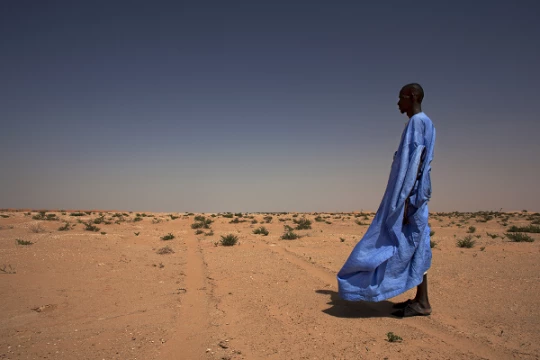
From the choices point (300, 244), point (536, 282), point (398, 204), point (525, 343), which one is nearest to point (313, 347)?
point (398, 204)

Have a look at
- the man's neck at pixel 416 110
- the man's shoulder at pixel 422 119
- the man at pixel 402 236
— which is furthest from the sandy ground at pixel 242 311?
the man's neck at pixel 416 110

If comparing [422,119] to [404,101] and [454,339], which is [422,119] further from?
[454,339]

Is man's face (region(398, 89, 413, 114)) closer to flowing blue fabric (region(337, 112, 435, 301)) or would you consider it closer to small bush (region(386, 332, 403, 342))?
flowing blue fabric (region(337, 112, 435, 301))

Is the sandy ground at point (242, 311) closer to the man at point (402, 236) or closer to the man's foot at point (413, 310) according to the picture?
the man's foot at point (413, 310)

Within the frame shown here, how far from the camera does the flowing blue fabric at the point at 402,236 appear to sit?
3933 millimetres

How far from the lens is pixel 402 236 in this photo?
397 centimetres

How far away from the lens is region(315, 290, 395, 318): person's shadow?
4336 millimetres

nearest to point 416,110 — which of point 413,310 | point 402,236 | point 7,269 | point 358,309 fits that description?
point 402,236

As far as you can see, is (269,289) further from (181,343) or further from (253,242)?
(253,242)

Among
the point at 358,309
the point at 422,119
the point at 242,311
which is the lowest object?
the point at 242,311

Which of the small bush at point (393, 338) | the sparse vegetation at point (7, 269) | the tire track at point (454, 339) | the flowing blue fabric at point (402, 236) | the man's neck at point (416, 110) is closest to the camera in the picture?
the tire track at point (454, 339)

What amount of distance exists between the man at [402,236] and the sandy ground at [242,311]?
471mm

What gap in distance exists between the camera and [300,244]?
38.2ft

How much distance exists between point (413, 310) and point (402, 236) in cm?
104
